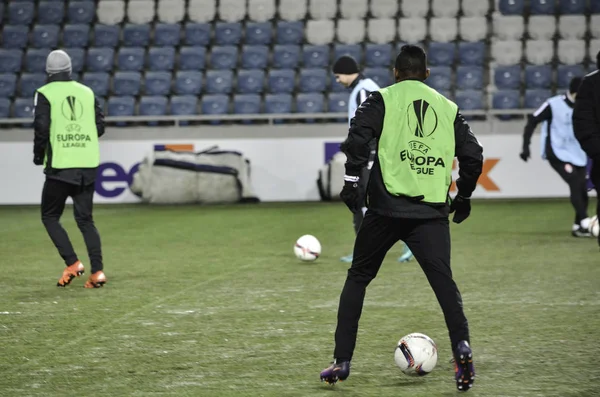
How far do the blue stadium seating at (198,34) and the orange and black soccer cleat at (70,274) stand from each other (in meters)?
14.3

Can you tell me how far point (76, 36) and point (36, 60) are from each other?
1047 millimetres

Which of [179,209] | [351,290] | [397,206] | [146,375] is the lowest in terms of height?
[179,209]

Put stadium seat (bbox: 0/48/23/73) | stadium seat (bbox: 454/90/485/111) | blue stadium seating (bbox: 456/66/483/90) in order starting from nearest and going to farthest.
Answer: stadium seat (bbox: 454/90/485/111), blue stadium seating (bbox: 456/66/483/90), stadium seat (bbox: 0/48/23/73)

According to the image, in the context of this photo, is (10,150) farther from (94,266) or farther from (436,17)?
(94,266)

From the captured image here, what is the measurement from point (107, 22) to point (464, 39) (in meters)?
8.06

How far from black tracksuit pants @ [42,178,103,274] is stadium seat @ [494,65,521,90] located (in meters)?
14.2

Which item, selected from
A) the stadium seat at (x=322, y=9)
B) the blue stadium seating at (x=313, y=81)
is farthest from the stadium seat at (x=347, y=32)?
the blue stadium seating at (x=313, y=81)

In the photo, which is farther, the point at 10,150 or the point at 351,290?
the point at 10,150

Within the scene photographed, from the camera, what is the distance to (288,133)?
20.5 metres

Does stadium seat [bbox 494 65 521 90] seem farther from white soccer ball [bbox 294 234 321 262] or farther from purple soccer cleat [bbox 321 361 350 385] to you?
purple soccer cleat [bbox 321 361 350 385]

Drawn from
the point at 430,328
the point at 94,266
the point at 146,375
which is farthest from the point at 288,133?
the point at 146,375

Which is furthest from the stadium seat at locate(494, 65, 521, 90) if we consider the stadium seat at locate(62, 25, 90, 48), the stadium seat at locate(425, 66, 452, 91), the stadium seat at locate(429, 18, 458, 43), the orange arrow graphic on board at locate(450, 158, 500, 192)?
the stadium seat at locate(62, 25, 90, 48)

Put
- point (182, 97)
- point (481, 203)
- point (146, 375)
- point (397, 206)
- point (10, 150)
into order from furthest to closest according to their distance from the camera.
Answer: point (182, 97) → point (10, 150) → point (481, 203) → point (146, 375) → point (397, 206)

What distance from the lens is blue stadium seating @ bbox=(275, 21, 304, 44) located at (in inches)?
904
